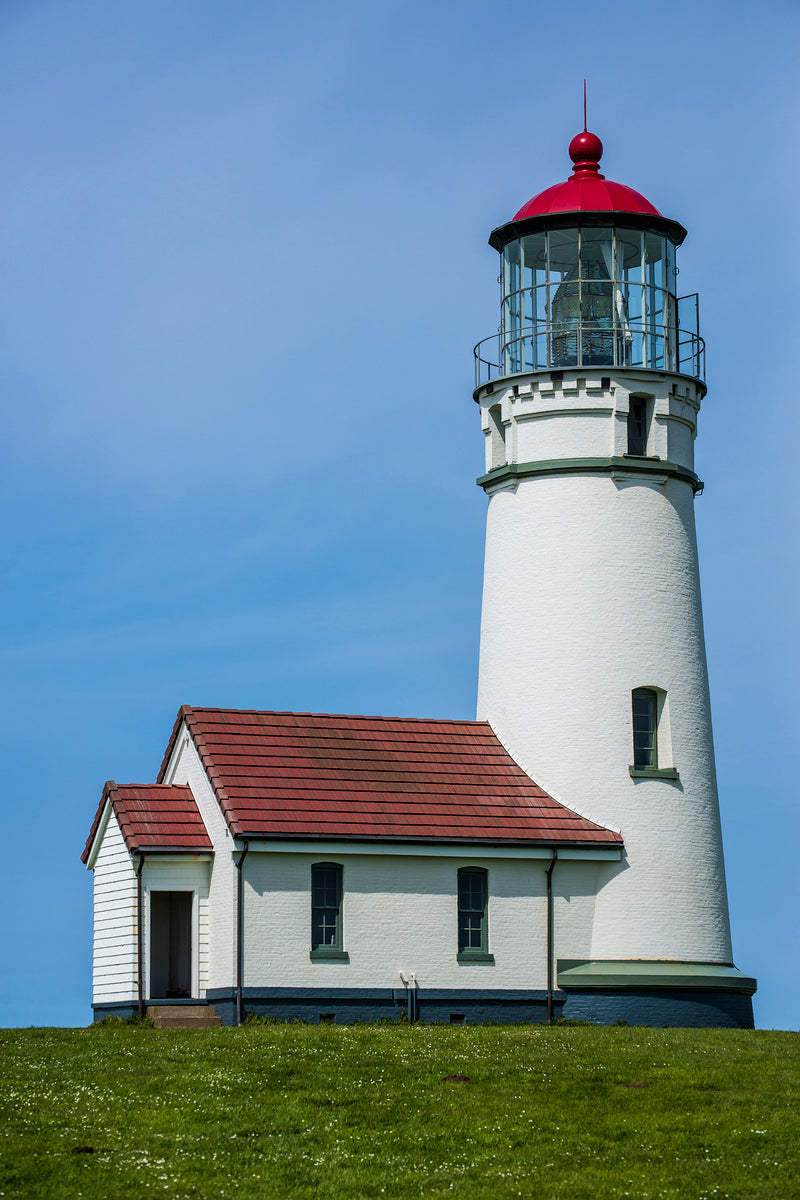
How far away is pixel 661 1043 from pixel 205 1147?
929cm

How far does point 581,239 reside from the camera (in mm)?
33438

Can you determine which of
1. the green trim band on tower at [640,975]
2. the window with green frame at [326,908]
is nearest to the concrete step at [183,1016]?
the window with green frame at [326,908]

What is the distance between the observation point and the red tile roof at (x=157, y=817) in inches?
1170

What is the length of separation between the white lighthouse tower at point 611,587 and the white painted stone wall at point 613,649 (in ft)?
0.12

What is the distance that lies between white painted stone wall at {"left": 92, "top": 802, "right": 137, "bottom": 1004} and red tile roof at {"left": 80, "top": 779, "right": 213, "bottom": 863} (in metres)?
0.58

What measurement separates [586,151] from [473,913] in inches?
618

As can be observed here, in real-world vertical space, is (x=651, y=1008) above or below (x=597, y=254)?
below

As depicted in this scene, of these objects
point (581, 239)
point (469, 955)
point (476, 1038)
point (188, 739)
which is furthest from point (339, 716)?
point (581, 239)

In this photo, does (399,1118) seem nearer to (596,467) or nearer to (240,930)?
(240,930)

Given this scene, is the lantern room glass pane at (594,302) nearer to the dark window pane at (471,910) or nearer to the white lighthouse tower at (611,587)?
the white lighthouse tower at (611,587)

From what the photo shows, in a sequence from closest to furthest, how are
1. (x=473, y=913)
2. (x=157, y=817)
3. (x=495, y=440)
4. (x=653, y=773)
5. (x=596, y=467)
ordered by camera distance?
(x=473, y=913), (x=157, y=817), (x=653, y=773), (x=596, y=467), (x=495, y=440)

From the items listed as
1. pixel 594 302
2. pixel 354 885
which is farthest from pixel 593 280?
pixel 354 885

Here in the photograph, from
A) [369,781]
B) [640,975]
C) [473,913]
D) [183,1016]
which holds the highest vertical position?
[369,781]

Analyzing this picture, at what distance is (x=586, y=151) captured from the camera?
34.6 m
